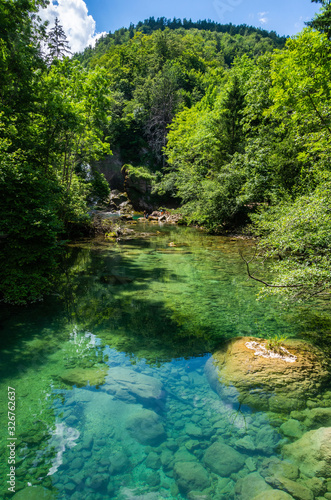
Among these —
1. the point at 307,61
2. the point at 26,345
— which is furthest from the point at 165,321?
the point at 307,61

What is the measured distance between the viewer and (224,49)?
96.0 meters

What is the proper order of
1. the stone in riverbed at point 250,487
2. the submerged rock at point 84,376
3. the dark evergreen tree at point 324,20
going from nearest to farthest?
the stone in riverbed at point 250,487 < the submerged rock at point 84,376 < the dark evergreen tree at point 324,20

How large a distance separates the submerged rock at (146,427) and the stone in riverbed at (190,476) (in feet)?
1.51

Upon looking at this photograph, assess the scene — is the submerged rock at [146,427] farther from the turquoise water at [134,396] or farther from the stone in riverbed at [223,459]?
the stone in riverbed at [223,459]

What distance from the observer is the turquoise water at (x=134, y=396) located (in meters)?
3.04

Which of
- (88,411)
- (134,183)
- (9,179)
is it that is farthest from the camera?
(134,183)

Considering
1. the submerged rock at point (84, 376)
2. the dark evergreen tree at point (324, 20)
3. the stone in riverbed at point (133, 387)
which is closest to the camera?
the stone in riverbed at point (133, 387)

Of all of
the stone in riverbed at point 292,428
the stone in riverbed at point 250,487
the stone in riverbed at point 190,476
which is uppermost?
the stone in riverbed at point 292,428

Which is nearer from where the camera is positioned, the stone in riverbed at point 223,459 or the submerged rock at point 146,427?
the stone in riverbed at point 223,459

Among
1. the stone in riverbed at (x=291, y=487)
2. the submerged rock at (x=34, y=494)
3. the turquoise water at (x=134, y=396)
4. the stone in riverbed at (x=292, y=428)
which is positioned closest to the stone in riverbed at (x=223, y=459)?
the turquoise water at (x=134, y=396)

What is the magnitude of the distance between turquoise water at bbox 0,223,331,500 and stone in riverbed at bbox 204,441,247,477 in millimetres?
13

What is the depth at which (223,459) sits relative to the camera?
327 centimetres

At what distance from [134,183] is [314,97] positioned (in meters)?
34.7

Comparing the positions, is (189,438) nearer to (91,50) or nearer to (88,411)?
(88,411)
